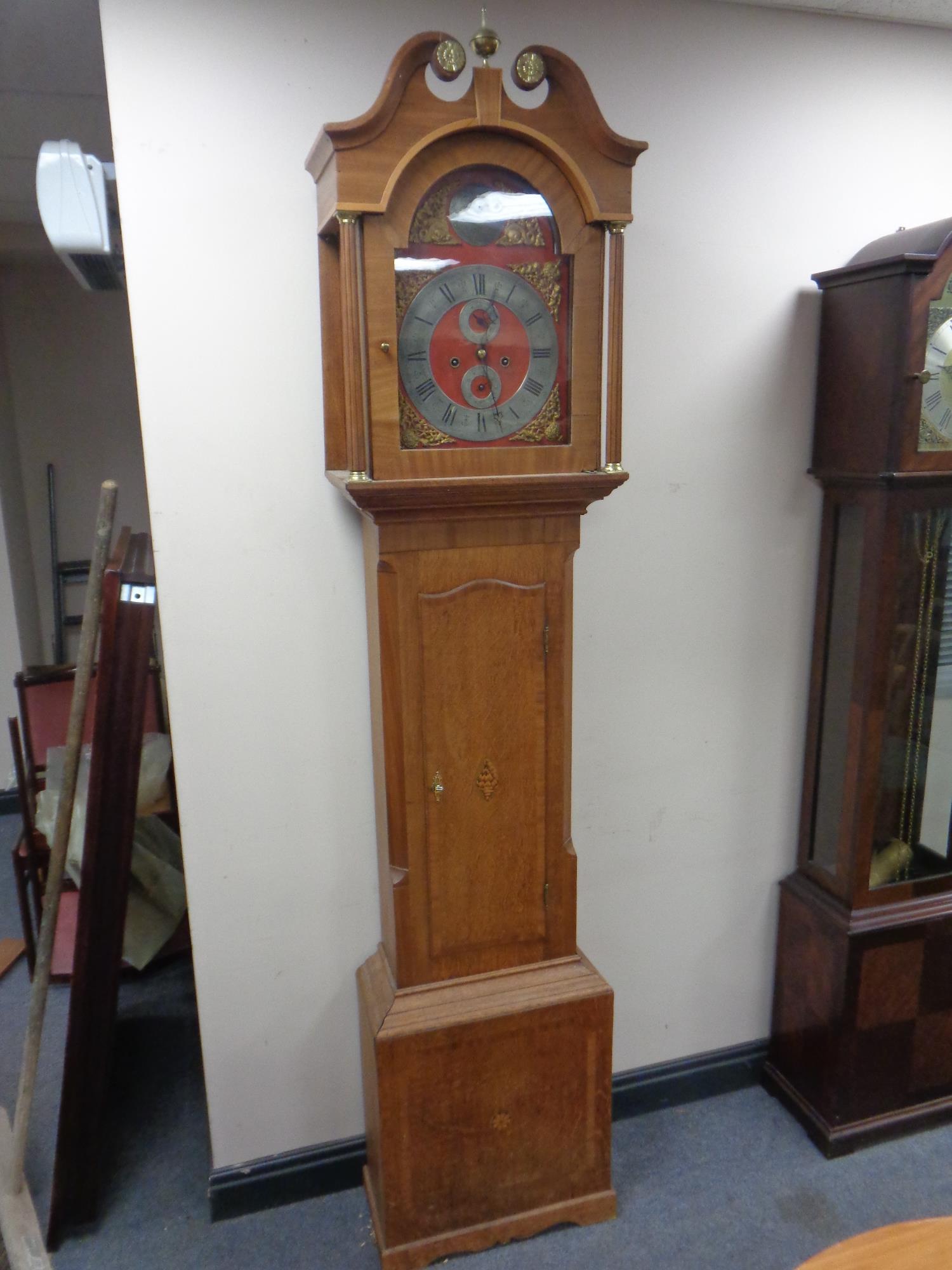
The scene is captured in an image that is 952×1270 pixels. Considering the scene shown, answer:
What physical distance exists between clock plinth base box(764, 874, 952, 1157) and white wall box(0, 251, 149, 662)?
3.15 metres

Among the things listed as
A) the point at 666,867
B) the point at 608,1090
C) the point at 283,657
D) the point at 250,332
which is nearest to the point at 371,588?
the point at 283,657

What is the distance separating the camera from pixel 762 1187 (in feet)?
5.99

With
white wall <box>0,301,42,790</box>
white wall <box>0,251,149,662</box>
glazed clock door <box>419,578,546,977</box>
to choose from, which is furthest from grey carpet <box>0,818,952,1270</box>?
white wall <box>0,251,149,662</box>

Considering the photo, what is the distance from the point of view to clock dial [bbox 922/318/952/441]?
1631 mm

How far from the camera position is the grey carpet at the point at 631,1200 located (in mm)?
1679

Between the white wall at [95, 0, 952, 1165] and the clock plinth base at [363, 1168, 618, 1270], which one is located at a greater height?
the white wall at [95, 0, 952, 1165]

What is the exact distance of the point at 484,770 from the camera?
61.3 inches

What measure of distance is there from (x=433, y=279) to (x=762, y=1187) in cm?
185

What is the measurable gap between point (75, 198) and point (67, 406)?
98.2 inches

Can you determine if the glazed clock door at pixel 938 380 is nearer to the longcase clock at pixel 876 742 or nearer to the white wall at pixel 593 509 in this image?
the longcase clock at pixel 876 742

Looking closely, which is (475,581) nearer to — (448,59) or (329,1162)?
(448,59)

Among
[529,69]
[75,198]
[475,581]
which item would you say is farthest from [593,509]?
[75,198]

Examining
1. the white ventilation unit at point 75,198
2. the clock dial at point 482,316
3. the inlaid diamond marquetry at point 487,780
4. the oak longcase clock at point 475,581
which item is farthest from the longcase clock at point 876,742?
the white ventilation unit at point 75,198

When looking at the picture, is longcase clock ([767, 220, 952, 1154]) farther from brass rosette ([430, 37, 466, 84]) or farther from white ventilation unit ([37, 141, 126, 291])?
white ventilation unit ([37, 141, 126, 291])
